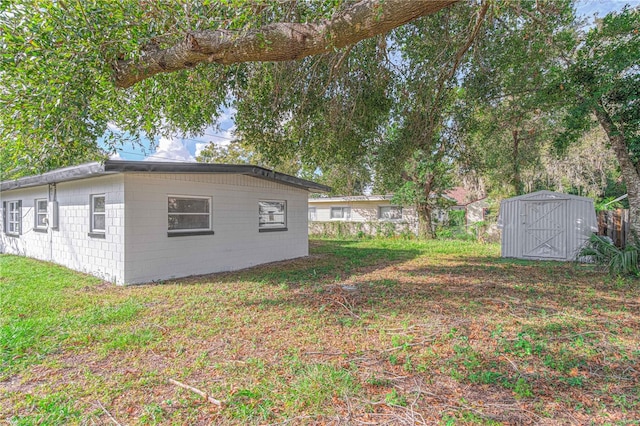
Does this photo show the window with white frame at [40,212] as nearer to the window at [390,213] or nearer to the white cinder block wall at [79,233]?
the white cinder block wall at [79,233]

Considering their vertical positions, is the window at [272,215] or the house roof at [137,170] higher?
the house roof at [137,170]

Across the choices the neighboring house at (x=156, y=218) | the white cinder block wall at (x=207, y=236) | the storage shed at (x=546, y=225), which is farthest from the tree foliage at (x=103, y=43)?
the storage shed at (x=546, y=225)

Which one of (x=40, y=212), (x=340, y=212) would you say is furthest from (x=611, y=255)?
(x=40, y=212)

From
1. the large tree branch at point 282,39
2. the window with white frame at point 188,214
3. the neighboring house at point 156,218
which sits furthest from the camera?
the window with white frame at point 188,214

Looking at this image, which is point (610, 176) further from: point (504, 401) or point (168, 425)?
point (168, 425)

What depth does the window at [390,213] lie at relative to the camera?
19.5 meters

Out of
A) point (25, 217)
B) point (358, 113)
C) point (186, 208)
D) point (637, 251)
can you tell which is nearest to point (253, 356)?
point (186, 208)

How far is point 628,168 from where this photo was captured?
26.0 feet

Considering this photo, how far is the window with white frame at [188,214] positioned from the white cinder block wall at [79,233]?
1.05 meters

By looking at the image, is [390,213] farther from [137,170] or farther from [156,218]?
[137,170]

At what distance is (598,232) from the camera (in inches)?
357

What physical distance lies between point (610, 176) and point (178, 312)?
79.2ft

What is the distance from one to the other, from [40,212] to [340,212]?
1524 cm

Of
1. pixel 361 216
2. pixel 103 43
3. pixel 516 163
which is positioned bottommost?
pixel 361 216
